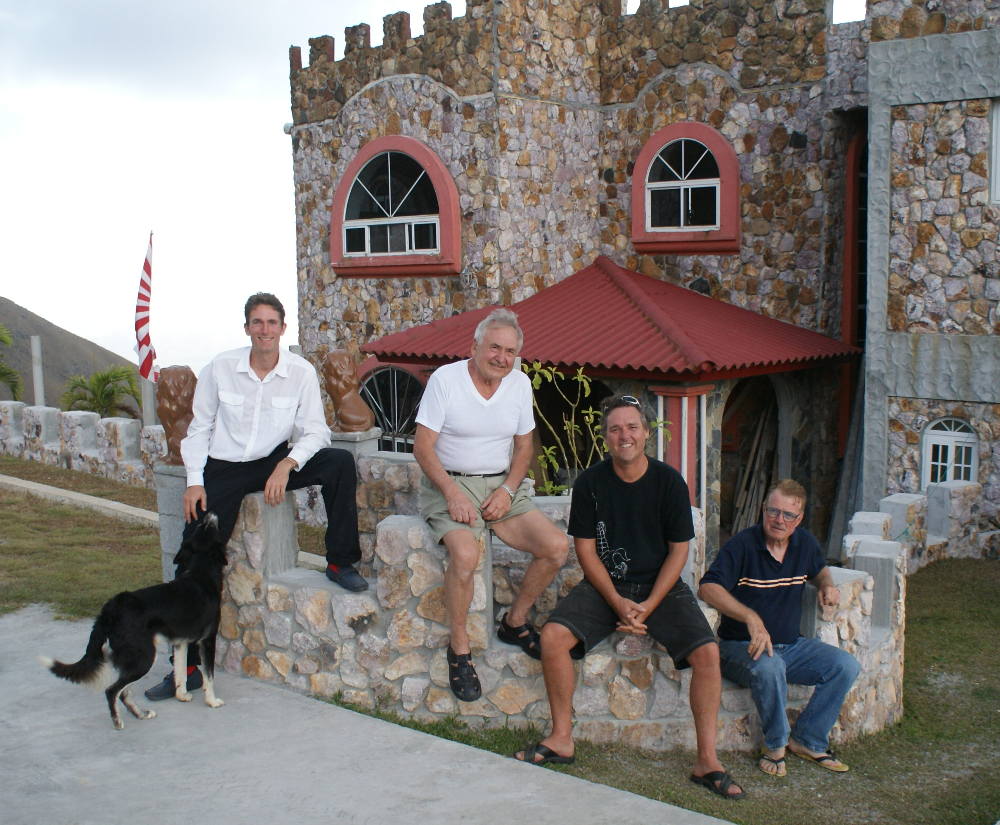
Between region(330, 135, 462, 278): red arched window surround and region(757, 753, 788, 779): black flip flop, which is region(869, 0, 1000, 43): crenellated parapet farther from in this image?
region(757, 753, 788, 779): black flip flop

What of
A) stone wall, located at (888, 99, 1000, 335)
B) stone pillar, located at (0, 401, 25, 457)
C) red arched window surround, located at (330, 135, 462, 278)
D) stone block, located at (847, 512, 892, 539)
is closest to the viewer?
stone block, located at (847, 512, 892, 539)

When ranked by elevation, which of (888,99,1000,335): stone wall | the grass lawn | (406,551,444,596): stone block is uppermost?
(888,99,1000,335): stone wall

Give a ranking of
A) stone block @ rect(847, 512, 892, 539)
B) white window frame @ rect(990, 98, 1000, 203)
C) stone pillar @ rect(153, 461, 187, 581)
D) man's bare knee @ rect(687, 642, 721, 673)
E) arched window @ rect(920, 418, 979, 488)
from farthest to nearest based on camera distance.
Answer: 1. arched window @ rect(920, 418, 979, 488)
2. white window frame @ rect(990, 98, 1000, 203)
3. stone block @ rect(847, 512, 892, 539)
4. stone pillar @ rect(153, 461, 187, 581)
5. man's bare knee @ rect(687, 642, 721, 673)

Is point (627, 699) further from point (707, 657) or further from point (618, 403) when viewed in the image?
point (618, 403)

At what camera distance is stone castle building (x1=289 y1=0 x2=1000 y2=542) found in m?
11.2

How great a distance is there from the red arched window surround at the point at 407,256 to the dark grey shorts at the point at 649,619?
8089 millimetres

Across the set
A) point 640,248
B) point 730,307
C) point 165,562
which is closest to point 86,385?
point 640,248

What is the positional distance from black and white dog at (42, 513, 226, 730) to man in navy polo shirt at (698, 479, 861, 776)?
8.80ft

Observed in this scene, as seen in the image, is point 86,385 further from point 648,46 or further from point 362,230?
point 648,46

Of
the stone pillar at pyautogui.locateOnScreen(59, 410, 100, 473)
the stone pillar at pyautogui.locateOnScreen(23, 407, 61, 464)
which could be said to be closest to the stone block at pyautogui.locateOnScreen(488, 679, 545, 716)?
the stone pillar at pyautogui.locateOnScreen(59, 410, 100, 473)

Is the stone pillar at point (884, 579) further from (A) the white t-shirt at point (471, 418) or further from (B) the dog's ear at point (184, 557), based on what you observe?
(B) the dog's ear at point (184, 557)

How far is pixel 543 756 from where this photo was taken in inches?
207

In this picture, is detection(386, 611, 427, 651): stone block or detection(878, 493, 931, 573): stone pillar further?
detection(878, 493, 931, 573): stone pillar

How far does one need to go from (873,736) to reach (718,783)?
1528mm
